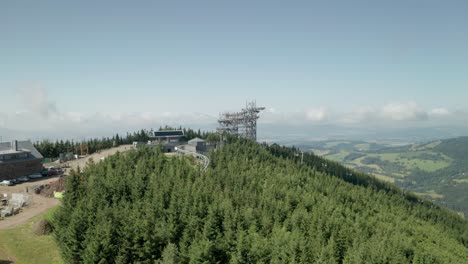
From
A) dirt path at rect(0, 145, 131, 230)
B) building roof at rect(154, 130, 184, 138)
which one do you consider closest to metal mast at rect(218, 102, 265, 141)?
building roof at rect(154, 130, 184, 138)

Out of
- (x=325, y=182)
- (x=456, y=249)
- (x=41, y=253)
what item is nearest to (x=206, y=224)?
(x=41, y=253)

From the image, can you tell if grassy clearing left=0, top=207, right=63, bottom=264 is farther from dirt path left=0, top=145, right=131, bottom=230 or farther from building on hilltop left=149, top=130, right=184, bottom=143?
building on hilltop left=149, top=130, right=184, bottom=143

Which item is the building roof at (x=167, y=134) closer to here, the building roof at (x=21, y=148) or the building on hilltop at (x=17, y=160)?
the building roof at (x=21, y=148)

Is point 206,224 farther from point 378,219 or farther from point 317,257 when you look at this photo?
point 378,219

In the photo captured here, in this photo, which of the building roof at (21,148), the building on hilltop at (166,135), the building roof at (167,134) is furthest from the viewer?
the building roof at (167,134)

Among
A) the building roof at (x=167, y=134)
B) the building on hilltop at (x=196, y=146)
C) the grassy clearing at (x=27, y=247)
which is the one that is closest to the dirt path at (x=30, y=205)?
the grassy clearing at (x=27, y=247)
